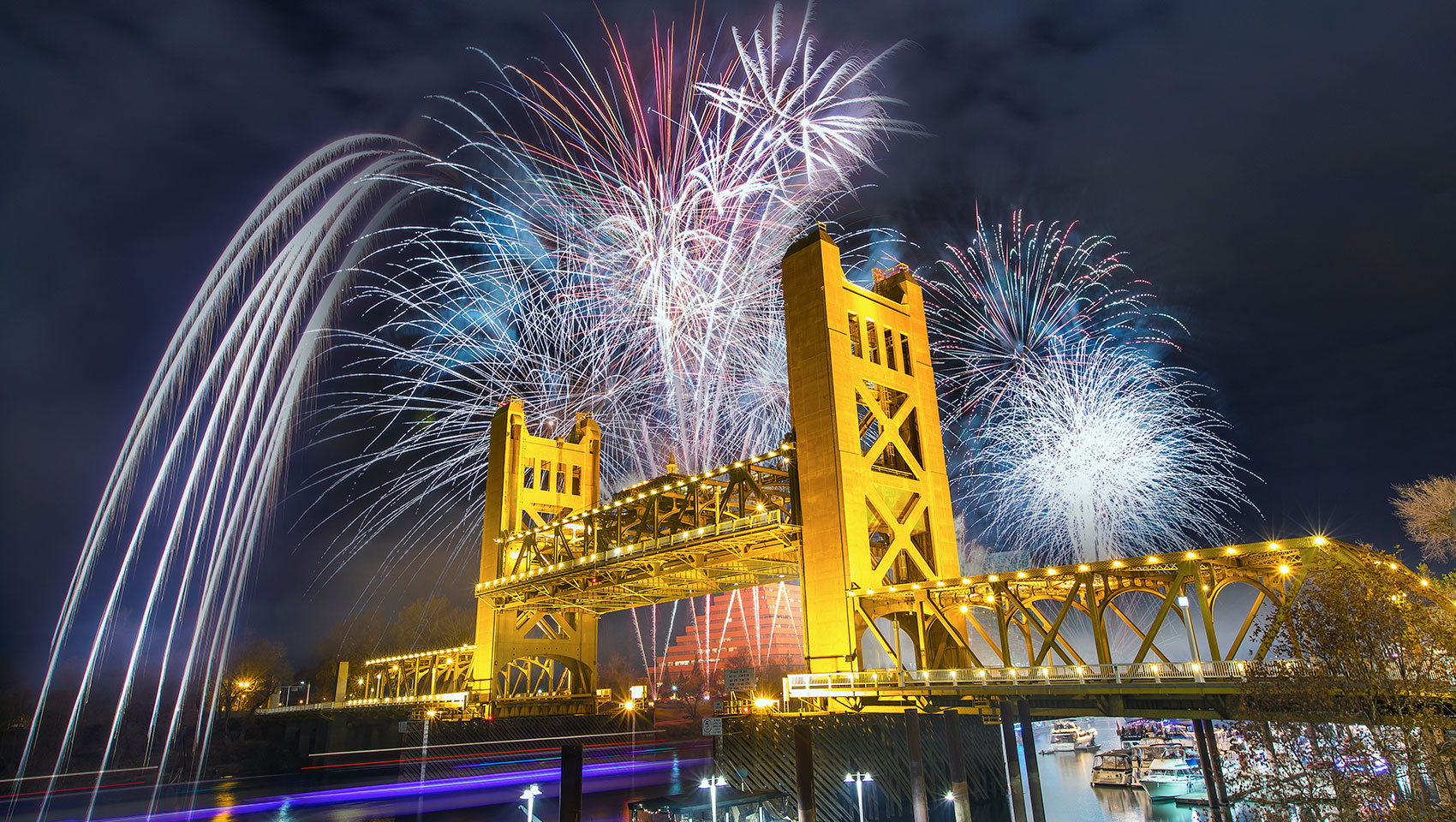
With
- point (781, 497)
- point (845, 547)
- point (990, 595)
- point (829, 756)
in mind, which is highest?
point (781, 497)

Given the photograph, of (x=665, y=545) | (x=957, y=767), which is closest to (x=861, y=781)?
(x=957, y=767)

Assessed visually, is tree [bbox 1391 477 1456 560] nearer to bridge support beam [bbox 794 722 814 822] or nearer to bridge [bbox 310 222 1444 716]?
bridge [bbox 310 222 1444 716]

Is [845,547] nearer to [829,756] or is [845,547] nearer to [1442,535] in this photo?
[829,756]

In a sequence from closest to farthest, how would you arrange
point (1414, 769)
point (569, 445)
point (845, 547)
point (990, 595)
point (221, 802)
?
point (1414, 769) → point (990, 595) → point (845, 547) → point (221, 802) → point (569, 445)

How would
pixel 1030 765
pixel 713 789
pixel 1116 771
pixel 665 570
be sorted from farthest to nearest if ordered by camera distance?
1. pixel 1116 771
2. pixel 665 570
3. pixel 1030 765
4. pixel 713 789

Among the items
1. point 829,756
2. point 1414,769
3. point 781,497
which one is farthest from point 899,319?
point 1414,769

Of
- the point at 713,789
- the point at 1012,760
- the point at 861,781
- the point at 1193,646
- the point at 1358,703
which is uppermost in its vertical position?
the point at 1193,646

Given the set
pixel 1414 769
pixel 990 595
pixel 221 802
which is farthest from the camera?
pixel 221 802

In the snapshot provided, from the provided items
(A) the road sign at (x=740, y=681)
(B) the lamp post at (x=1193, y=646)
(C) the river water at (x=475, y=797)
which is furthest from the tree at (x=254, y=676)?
(B) the lamp post at (x=1193, y=646)

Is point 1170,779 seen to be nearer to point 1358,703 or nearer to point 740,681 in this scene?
point 740,681
